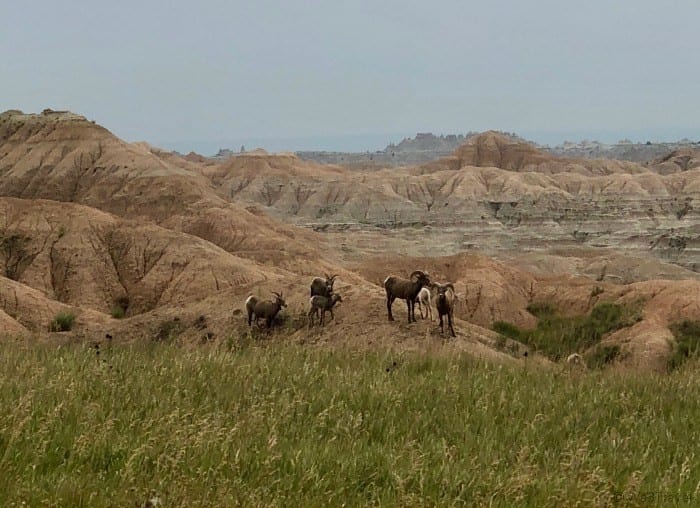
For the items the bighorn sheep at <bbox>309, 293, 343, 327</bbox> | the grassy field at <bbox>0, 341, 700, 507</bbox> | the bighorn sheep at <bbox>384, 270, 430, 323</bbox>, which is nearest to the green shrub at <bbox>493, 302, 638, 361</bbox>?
the bighorn sheep at <bbox>309, 293, 343, 327</bbox>

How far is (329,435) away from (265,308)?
17.2m

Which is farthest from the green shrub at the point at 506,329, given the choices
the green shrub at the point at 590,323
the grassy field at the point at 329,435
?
the grassy field at the point at 329,435

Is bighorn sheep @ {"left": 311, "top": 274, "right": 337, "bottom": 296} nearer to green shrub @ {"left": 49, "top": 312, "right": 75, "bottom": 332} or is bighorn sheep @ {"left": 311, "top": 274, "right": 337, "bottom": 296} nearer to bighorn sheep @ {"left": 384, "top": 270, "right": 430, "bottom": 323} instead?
bighorn sheep @ {"left": 384, "top": 270, "right": 430, "bottom": 323}

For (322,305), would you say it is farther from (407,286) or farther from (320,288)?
(407,286)

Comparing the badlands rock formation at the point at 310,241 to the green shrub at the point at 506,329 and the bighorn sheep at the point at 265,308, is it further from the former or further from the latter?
the green shrub at the point at 506,329

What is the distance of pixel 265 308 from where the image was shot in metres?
23.0

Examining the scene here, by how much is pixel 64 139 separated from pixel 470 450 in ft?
268

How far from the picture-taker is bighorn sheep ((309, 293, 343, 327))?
2141 centimetres

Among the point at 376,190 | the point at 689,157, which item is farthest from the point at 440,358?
the point at 689,157

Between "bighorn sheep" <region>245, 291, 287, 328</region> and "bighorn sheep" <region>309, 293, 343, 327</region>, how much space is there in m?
1.09

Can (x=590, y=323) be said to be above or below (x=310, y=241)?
below

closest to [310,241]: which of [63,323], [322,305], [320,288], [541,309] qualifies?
[541,309]

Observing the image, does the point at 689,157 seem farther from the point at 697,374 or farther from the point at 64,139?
the point at 697,374

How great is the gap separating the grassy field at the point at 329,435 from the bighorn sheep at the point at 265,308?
556 inches
